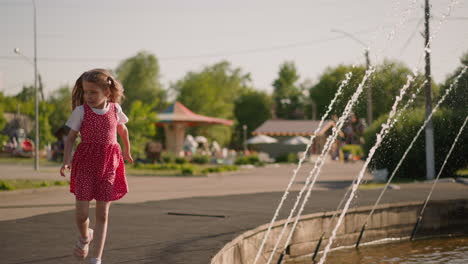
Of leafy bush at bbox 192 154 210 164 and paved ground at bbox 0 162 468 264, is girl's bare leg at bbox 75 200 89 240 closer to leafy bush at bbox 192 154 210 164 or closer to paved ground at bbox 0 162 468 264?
paved ground at bbox 0 162 468 264

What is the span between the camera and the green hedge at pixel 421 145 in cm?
2262

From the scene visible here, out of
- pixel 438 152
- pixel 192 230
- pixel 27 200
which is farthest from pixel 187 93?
pixel 192 230

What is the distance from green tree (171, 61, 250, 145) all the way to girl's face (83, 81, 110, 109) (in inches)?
2964

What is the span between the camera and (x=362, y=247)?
10.1 meters

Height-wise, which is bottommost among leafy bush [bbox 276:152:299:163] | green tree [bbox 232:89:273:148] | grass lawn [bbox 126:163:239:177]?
leafy bush [bbox 276:152:299:163]

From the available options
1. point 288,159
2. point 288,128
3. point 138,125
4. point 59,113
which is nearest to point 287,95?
point 59,113

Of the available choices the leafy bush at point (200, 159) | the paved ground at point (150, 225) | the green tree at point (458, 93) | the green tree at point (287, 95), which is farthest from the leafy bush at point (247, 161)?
the green tree at point (287, 95)

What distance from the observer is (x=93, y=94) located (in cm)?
541

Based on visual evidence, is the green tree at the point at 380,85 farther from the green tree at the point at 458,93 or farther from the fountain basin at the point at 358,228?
the fountain basin at the point at 358,228

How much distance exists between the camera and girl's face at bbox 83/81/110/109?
5.39 metres

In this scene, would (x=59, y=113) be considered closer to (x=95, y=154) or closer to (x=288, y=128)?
(x=288, y=128)

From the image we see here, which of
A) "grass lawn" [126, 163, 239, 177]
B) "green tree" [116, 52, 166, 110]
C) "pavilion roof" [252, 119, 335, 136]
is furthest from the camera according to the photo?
"green tree" [116, 52, 166, 110]

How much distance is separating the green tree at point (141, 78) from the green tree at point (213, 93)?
12.0 ft

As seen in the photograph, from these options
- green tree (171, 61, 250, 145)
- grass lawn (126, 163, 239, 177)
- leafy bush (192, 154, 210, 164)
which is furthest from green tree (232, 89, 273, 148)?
grass lawn (126, 163, 239, 177)
